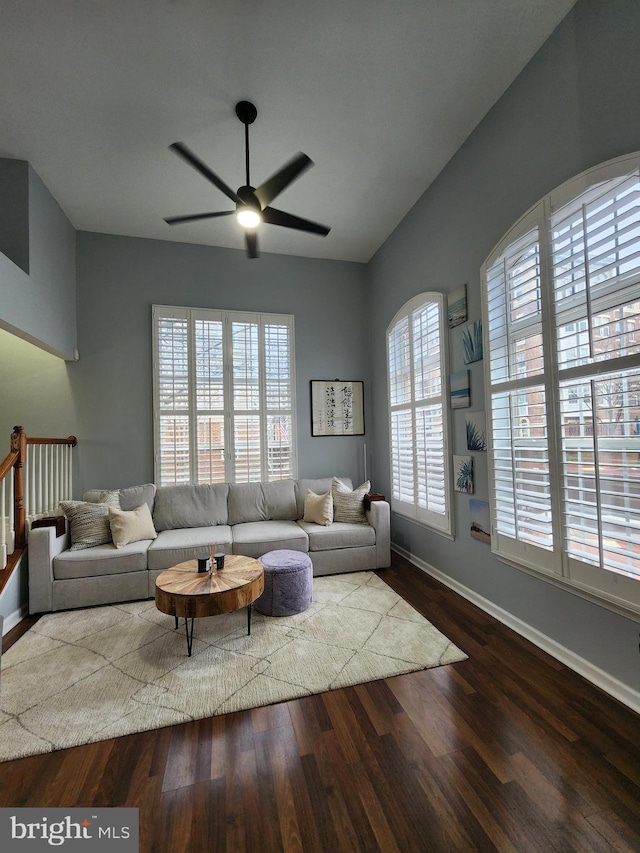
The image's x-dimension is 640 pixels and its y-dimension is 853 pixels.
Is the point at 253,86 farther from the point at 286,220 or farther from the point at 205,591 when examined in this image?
the point at 205,591

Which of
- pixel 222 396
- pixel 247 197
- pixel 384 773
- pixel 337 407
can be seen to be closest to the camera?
pixel 384 773

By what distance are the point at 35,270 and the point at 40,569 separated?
8.64 feet

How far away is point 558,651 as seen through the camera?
7.29 feet

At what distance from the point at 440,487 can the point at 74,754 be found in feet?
9.91

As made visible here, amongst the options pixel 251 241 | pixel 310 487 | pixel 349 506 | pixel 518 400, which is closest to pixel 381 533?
pixel 349 506

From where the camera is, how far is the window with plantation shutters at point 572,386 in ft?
6.07

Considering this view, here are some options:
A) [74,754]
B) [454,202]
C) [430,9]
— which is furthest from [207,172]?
[74,754]

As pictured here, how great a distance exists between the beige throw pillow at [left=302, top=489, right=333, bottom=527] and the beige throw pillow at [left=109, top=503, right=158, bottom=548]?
5.18 ft

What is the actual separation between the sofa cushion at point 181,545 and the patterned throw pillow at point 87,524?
0.47m

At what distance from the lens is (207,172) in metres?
2.52

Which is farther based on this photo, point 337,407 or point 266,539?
point 337,407

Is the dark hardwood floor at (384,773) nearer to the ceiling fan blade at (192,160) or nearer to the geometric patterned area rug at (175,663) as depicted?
the geometric patterned area rug at (175,663)

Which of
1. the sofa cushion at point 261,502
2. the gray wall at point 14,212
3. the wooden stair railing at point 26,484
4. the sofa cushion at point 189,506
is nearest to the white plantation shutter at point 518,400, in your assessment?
the sofa cushion at point 261,502

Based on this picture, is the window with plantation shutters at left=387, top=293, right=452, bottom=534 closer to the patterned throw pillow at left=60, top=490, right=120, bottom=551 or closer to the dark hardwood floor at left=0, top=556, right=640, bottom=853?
the dark hardwood floor at left=0, top=556, right=640, bottom=853
